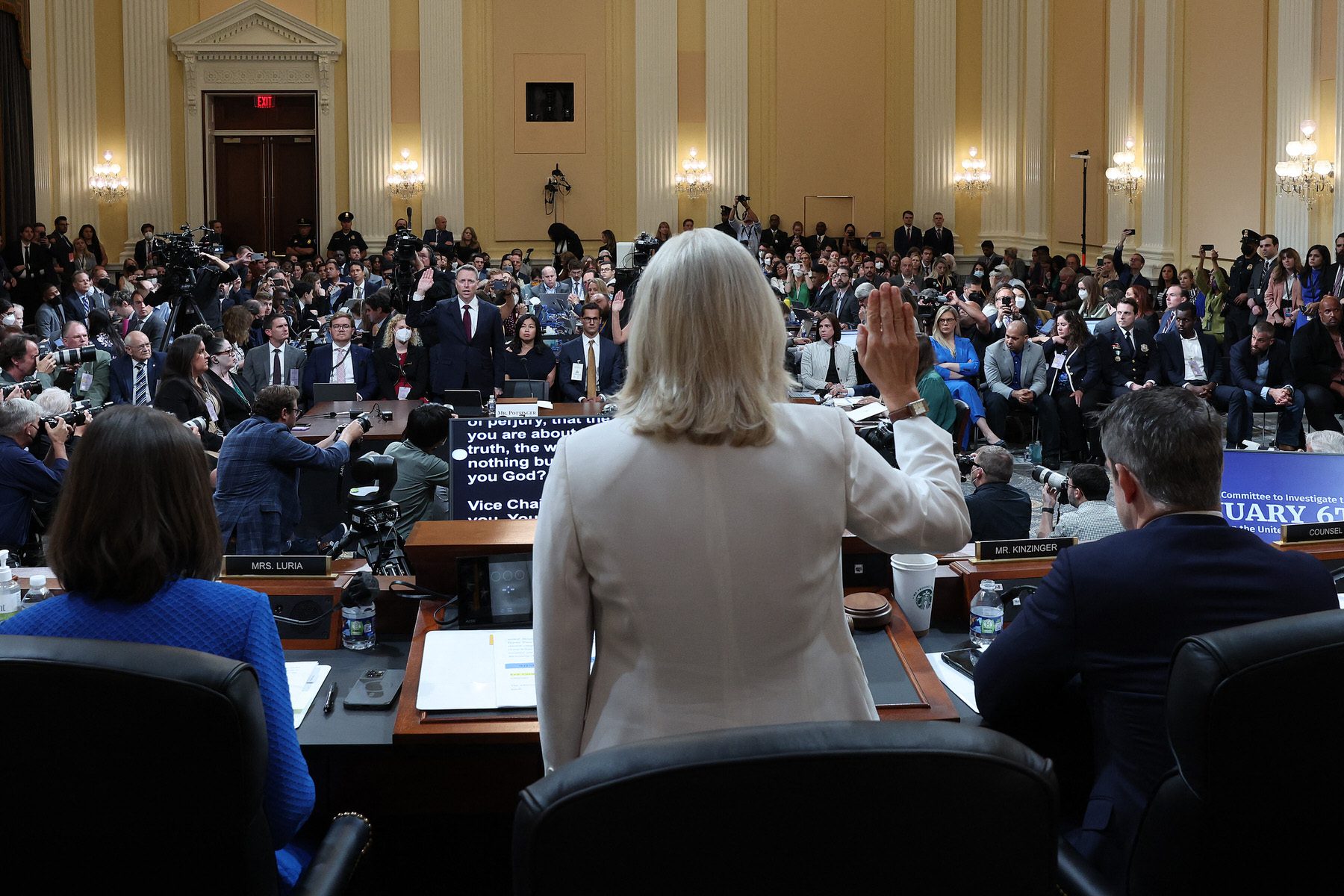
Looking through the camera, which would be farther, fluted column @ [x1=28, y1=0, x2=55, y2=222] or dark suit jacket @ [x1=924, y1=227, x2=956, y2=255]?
dark suit jacket @ [x1=924, y1=227, x2=956, y2=255]

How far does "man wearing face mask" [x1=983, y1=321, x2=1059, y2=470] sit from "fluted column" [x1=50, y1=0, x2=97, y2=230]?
13942 millimetres

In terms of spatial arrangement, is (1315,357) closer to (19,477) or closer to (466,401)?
(466,401)

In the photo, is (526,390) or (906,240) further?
(906,240)

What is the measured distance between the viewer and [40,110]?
59.0 feet

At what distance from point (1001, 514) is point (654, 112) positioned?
15.2 m

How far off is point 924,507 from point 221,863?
102 cm

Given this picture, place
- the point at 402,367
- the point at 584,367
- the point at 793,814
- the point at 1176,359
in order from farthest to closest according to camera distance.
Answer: the point at 1176,359 → the point at 402,367 → the point at 584,367 → the point at 793,814

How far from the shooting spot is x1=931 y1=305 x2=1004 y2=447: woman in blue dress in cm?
948

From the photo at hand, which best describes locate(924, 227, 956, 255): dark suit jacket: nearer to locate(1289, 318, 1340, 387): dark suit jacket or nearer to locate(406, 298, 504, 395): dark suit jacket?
locate(1289, 318, 1340, 387): dark suit jacket

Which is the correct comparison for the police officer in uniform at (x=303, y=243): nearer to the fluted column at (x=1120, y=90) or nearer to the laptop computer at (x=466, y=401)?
the fluted column at (x=1120, y=90)

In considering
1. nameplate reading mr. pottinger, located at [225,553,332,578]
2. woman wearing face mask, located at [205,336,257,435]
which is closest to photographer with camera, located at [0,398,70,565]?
woman wearing face mask, located at [205,336,257,435]

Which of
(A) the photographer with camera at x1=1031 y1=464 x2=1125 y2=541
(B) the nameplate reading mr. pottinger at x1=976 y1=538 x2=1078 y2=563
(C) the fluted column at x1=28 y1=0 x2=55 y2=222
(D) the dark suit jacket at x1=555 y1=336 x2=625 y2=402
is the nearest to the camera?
(B) the nameplate reading mr. pottinger at x1=976 y1=538 x2=1078 y2=563

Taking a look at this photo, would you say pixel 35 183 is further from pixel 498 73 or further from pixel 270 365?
pixel 270 365

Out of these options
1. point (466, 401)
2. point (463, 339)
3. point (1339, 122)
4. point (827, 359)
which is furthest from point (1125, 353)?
point (466, 401)
